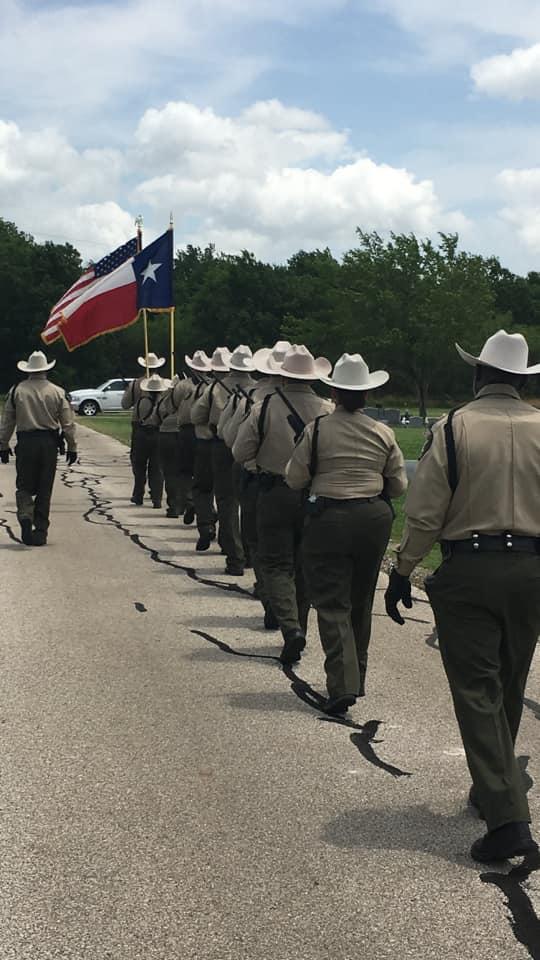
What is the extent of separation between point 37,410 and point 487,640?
10.2 meters

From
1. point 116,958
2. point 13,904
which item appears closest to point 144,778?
point 13,904

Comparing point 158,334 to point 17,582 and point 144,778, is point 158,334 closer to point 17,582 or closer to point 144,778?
point 17,582

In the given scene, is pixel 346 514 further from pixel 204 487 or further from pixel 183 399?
pixel 183 399

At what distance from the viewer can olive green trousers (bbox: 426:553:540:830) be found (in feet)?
16.0

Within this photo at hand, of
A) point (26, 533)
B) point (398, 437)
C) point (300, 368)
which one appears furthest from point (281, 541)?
point (398, 437)

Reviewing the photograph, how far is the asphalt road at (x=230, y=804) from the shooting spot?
4129mm

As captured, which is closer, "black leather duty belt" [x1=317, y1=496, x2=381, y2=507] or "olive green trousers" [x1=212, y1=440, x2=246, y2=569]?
"black leather duty belt" [x1=317, y1=496, x2=381, y2=507]

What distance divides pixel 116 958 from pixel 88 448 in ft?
98.2

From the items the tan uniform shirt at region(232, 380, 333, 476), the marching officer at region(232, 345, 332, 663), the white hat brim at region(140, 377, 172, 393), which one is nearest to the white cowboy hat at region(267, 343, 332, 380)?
the marching officer at region(232, 345, 332, 663)

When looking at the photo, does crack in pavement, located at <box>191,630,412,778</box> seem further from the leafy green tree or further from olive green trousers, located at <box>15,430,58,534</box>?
the leafy green tree

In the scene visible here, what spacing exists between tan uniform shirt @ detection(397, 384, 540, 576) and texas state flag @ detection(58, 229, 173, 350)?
17481 mm

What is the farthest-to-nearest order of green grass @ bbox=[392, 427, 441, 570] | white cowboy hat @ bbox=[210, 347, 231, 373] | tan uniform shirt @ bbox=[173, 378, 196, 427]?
1. tan uniform shirt @ bbox=[173, 378, 196, 427]
2. white cowboy hat @ bbox=[210, 347, 231, 373]
3. green grass @ bbox=[392, 427, 441, 570]

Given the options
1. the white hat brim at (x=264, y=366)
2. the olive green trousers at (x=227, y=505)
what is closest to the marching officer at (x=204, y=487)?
the olive green trousers at (x=227, y=505)

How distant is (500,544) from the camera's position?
496 centimetres
